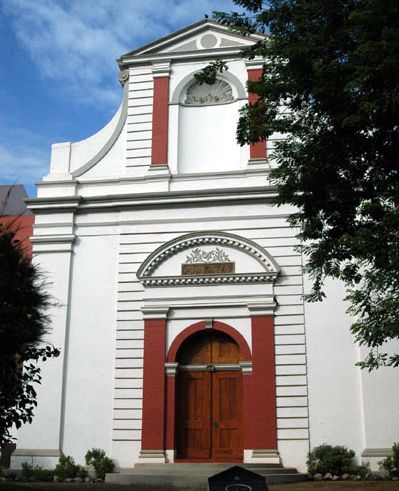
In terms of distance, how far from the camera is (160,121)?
70.7 feet

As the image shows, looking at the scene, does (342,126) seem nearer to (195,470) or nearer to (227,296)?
(227,296)

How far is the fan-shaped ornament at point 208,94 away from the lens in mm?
21891

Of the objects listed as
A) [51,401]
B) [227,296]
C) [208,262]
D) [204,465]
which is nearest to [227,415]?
[204,465]

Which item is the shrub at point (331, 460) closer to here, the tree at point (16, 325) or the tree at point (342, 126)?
the tree at point (342, 126)

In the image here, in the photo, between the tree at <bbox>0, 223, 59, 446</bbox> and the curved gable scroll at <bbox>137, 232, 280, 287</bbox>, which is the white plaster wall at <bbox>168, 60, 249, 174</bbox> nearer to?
the curved gable scroll at <bbox>137, 232, 280, 287</bbox>

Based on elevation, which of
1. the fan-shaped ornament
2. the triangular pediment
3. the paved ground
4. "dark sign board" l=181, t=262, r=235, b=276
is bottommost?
the paved ground

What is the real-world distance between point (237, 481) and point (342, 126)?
5.20 meters

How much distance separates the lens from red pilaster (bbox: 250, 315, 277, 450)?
59.2ft

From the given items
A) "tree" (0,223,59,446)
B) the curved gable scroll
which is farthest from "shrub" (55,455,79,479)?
"tree" (0,223,59,446)

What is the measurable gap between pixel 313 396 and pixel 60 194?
9.77 meters

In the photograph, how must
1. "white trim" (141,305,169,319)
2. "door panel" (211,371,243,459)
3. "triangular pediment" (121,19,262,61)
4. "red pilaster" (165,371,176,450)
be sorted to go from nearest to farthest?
"red pilaster" (165,371,176,450) → "door panel" (211,371,243,459) → "white trim" (141,305,169,319) → "triangular pediment" (121,19,262,61)

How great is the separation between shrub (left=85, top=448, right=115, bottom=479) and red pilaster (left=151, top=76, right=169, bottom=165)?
28.4 feet

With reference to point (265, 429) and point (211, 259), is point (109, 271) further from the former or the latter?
point (265, 429)

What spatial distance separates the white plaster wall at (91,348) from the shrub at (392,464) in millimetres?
7269
